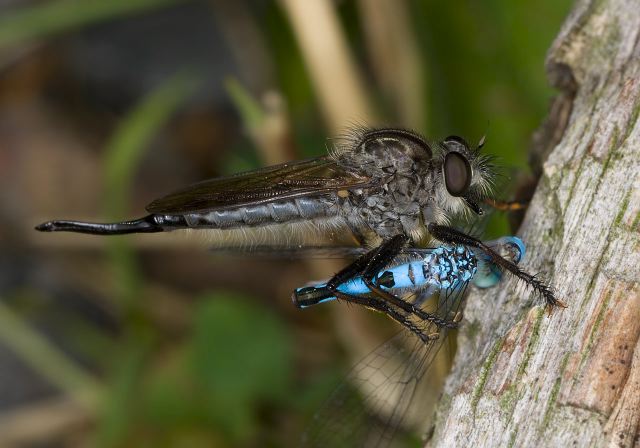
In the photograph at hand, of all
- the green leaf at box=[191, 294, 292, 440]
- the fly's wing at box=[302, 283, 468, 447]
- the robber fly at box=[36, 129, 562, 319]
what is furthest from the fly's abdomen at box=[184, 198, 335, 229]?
the green leaf at box=[191, 294, 292, 440]

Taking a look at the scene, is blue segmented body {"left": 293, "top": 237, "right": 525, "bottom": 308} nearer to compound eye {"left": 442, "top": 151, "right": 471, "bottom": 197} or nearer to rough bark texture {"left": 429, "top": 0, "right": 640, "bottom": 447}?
rough bark texture {"left": 429, "top": 0, "right": 640, "bottom": 447}

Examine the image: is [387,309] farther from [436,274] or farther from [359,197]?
[359,197]

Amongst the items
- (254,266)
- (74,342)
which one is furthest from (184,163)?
(74,342)

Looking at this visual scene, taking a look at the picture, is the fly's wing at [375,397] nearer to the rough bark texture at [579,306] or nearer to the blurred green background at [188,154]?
the rough bark texture at [579,306]

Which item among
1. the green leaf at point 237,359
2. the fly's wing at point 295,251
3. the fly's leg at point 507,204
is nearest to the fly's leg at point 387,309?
the fly's wing at point 295,251

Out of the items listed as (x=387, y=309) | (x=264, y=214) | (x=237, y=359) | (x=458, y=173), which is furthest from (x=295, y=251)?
(x=237, y=359)
